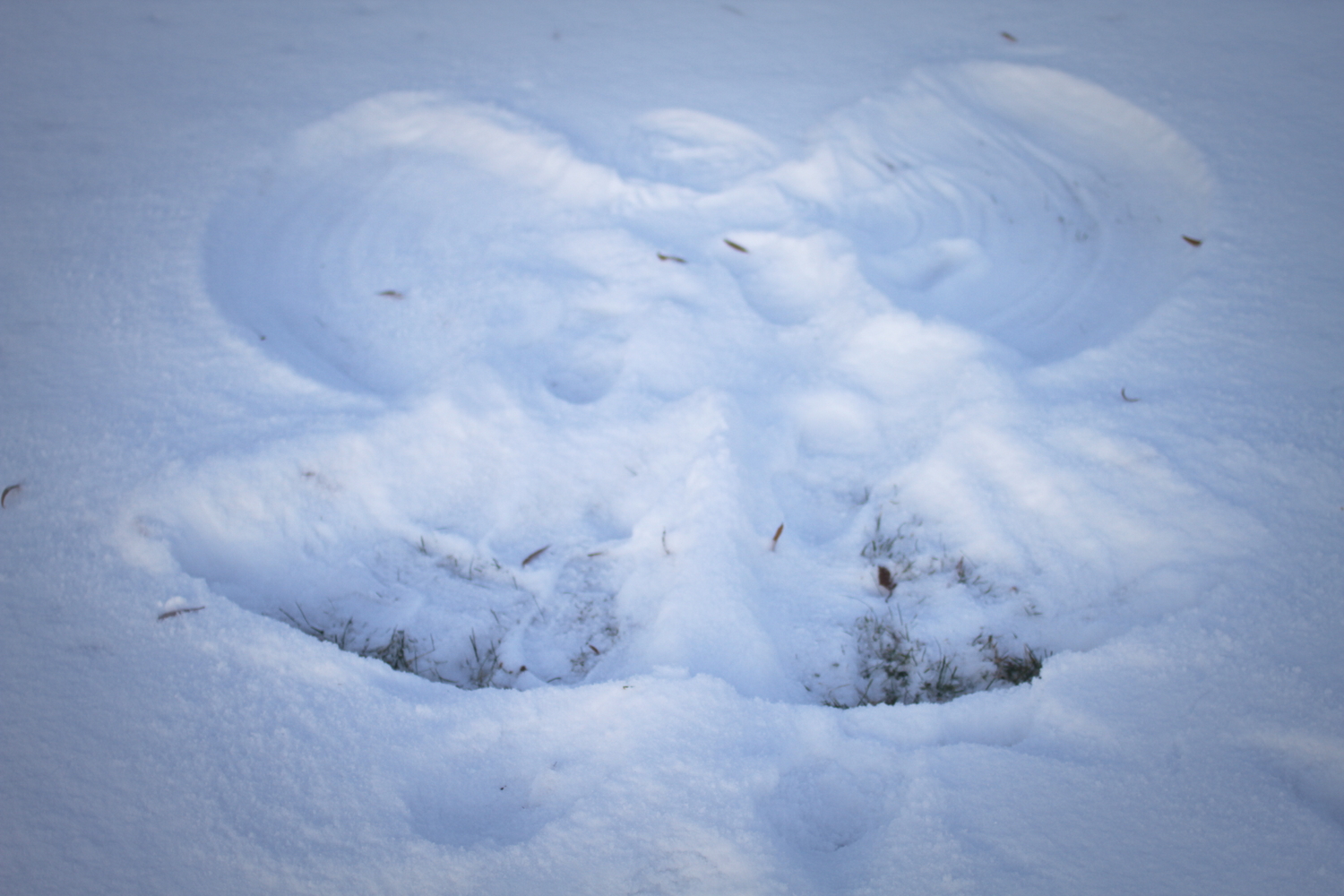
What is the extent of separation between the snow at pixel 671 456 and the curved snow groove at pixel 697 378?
0.05ft

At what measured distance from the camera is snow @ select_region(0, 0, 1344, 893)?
1.27 m

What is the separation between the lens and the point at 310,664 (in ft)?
4.82

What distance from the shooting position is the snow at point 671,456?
127cm

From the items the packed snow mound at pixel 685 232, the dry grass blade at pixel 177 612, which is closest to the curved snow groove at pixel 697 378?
the packed snow mound at pixel 685 232

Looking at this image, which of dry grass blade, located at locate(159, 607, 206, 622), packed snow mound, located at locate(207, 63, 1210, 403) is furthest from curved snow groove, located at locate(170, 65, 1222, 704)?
dry grass blade, located at locate(159, 607, 206, 622)

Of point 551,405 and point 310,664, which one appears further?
point 551,405

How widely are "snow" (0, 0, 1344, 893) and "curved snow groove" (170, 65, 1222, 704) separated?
0.05 feet

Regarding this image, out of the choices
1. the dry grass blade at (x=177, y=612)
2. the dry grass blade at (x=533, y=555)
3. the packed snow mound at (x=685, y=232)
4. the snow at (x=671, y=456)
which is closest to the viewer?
the snow at (x=671, y=456)

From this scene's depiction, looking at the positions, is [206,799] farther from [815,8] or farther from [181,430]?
[815,8]

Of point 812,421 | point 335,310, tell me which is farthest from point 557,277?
point 812,421

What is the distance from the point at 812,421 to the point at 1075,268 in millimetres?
Result: 1058

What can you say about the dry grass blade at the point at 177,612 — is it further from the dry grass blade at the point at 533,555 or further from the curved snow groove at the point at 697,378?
the dry grass blade at the point at 533,555

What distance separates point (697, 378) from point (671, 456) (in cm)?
29

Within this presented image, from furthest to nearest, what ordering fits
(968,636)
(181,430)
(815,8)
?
(815,8) < (181,430) < (968,636)
